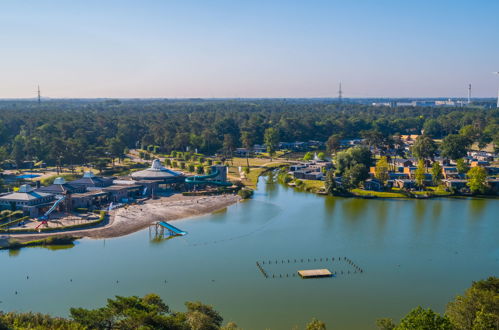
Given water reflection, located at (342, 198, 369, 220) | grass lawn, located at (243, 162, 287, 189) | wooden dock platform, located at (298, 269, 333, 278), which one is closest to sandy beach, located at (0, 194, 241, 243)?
grass lawn, located at (243, 162, 287, 189)

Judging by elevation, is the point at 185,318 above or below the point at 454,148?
below

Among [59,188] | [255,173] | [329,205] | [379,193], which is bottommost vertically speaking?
[329,205]

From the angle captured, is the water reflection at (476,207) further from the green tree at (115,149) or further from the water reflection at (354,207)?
the green tree at (115,149)

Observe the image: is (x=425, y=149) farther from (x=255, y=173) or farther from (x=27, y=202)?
(x=27, y=202)

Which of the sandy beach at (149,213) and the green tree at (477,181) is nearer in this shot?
the sandy beach at (149,213)

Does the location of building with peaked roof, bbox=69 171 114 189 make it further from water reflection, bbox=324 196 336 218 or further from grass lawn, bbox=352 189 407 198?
grass lawn, bbox=352 189 407 198

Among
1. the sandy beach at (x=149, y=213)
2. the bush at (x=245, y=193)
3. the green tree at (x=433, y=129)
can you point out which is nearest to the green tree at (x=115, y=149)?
the sandy beach at (x=149, y=213)

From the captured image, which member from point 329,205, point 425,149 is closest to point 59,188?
point 329,205
